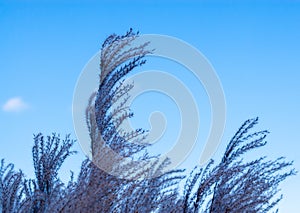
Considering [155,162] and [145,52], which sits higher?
[145,52]

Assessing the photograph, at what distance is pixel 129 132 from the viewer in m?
5.05

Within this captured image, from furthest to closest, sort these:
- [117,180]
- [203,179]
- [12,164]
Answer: [12,164] < [203,179] < [117,180]

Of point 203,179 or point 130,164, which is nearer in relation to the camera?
point 130,164

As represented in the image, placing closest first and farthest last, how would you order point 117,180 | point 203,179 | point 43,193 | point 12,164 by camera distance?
point 117,180
point 43,193
point 203,179
point 12,164

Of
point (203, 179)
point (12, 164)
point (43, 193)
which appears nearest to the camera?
point (43, 193)

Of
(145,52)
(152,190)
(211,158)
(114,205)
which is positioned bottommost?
(114,205)

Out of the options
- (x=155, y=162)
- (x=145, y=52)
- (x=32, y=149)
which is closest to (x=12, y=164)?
(x=32, y=149)

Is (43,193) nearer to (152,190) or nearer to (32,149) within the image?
(32,149)

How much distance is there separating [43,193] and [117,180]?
930 mm

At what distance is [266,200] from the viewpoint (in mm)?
6074

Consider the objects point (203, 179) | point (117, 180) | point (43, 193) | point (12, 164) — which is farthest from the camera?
point (12, 164)

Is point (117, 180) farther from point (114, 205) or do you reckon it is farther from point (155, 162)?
point (155, 162)

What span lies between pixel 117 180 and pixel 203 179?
4.05 feet

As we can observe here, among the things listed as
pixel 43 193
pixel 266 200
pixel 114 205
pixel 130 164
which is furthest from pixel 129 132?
pixel 266 200
